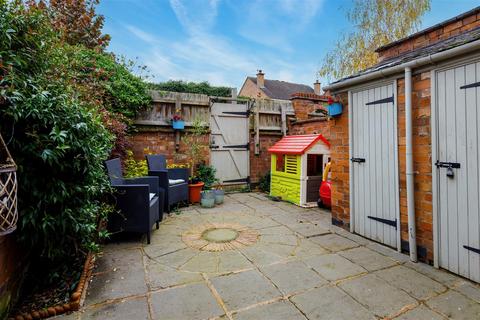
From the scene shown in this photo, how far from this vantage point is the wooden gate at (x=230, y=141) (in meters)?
6.20

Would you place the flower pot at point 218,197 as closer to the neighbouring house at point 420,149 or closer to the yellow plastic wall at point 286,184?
the yellow plastic wall at point 286,184

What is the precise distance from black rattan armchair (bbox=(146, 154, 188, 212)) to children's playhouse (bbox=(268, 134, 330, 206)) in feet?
6.88

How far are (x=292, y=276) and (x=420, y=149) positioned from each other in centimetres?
183

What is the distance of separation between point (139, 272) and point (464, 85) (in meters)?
3.36

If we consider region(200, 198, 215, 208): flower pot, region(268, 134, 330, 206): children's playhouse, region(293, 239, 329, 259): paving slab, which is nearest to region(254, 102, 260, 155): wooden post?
region(268, 134, 330, 206): children's playhouse

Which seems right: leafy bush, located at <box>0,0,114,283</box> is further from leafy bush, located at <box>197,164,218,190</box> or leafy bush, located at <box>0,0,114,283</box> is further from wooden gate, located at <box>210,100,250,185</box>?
wooden gate, located at <box>210,100,250,185</box>

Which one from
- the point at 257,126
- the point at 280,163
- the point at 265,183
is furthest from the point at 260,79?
the point at 280,163

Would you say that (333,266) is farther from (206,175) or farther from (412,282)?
(206,175)

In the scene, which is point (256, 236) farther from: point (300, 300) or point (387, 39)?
point (387, 39)

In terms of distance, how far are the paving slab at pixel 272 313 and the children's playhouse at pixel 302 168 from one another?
128 inches

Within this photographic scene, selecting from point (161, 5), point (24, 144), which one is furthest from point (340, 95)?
point (161, 5)

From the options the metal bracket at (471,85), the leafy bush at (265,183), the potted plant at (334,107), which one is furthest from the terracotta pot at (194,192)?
the metal bracket at (471,85)

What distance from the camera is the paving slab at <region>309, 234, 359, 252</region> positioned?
2922 mm

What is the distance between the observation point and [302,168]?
4.95 metres
